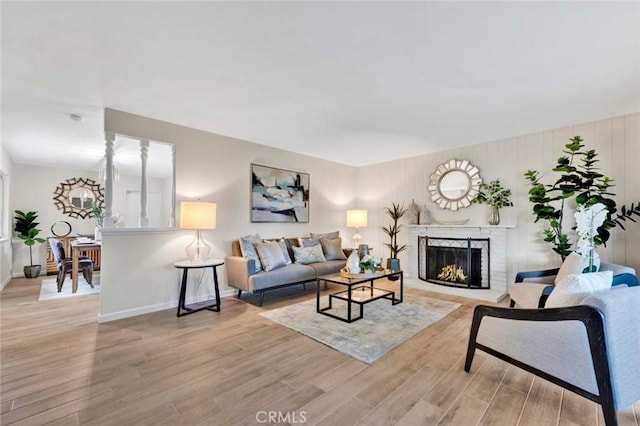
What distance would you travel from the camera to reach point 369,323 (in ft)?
10.5

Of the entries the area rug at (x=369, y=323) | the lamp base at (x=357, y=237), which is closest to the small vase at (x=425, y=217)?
the lamp base at (x=357, y=237)

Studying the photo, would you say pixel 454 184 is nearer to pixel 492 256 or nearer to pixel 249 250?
pixel 492 256

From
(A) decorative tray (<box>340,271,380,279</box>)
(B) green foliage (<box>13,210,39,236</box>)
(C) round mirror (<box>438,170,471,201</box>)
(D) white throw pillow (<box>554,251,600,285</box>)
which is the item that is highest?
(C) round mirror (<box>438,170,471,201</box>)

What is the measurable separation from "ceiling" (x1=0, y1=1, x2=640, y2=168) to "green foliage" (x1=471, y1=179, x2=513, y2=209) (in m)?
0.92

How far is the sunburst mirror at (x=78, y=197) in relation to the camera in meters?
6.77

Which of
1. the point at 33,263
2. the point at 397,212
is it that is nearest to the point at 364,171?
the point at 397,212

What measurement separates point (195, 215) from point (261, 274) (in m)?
1.18

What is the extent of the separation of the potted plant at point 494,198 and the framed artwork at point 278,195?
3096 millimetres

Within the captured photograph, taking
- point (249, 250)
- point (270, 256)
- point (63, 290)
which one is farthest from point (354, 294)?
point (63, 290)

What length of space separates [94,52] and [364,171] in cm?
526

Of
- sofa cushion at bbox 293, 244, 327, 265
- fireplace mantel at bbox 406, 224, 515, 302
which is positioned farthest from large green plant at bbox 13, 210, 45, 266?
fireplace mantel at bbox 406, 224, 515, 302

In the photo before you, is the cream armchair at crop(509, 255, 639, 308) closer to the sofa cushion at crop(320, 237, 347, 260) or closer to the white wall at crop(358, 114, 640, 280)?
the white wall at crop(358, 114, 640, 280)

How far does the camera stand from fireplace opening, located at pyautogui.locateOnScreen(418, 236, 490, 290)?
4680 mm

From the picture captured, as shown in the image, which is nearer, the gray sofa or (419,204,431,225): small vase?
the gray sofa
